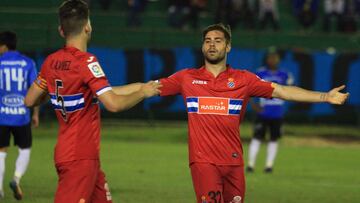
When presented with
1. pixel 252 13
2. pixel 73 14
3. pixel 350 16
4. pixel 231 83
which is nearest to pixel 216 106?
pixel 231 83

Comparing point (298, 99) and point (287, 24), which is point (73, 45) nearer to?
point (298, 99)

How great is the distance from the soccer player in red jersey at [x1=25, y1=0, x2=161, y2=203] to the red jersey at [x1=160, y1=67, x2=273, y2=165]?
1626 mm

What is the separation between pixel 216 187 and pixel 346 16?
2552 centimetres

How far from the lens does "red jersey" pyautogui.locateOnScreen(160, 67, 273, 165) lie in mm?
9781

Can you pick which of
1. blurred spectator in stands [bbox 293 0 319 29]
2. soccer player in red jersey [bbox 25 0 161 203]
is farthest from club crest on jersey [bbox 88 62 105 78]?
blurred spectator in stands [bbox 293 0 319 29]

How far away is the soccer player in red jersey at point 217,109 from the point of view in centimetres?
970

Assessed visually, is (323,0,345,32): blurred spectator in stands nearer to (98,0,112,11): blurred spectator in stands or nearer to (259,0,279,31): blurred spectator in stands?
(259,0,279,31): blurred spectator in stands

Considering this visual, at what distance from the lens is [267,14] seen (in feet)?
110

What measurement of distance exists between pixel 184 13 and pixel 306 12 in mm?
4879

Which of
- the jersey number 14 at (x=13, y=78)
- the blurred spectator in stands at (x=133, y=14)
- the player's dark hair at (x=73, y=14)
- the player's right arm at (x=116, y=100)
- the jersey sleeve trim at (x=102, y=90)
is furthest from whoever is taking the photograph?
the blurred spectator in stands at (x=133, y=14)

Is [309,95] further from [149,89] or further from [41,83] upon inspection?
[41,83]

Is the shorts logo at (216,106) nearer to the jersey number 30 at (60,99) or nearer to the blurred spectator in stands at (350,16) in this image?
the jersey number 30 at (60,99)

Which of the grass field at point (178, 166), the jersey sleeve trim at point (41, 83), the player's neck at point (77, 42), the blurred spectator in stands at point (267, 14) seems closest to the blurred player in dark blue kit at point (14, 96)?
the grass field at point (178, 166)

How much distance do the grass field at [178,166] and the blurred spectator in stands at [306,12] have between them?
5851mm
